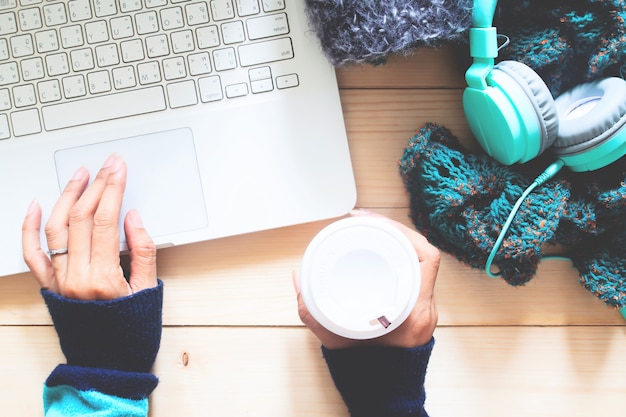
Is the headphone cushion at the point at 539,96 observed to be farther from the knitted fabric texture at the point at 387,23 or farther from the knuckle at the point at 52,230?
the knuckle at the point at 52,230

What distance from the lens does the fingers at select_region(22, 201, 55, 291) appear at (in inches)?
21.2

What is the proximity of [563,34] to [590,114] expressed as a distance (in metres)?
0.07

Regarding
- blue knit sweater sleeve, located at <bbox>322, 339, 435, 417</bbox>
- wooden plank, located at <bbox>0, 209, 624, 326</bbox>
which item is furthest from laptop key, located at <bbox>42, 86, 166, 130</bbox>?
blue knit sweater sleeve, located at <bbox>322, 339, 435, 417</bbox>

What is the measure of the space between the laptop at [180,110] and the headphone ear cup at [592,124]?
0.19m

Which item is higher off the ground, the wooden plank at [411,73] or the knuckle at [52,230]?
the wooden plank at [411,73]

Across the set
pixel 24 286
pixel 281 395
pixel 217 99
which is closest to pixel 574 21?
pixel 217 99

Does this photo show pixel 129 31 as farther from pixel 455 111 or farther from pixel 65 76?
pixel 455 111

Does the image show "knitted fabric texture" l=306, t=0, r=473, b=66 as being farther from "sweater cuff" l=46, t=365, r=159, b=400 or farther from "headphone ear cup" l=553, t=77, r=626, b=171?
"sweater cuff" l=46, t=365, r=159, b=400

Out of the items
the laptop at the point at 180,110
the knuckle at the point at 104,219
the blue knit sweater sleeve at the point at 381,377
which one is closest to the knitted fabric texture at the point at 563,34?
the laptop at the point at 180,110

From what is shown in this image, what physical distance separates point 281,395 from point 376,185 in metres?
0.23

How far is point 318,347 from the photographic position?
0.58 m

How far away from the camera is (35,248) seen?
54cm

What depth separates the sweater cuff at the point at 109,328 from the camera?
53cm

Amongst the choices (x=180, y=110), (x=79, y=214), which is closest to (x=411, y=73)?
(x=180, y=110)
